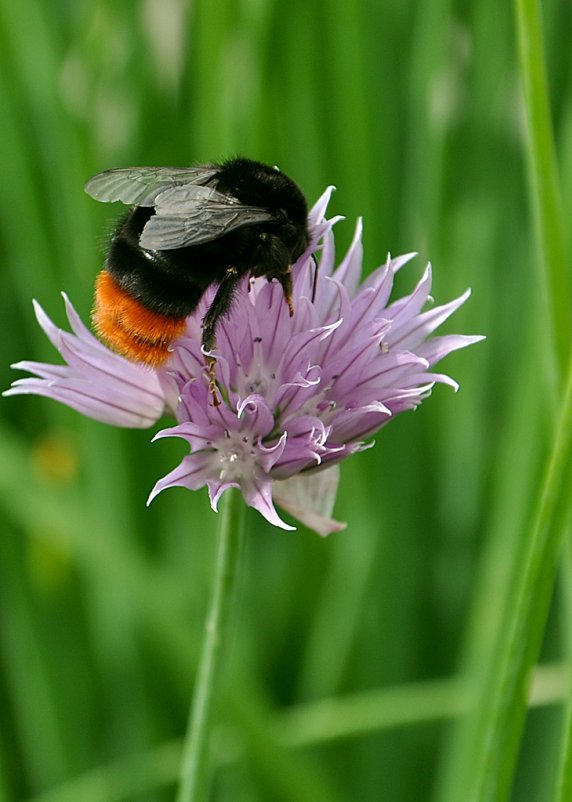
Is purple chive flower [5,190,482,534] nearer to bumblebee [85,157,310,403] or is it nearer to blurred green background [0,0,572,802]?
bumblebee [85,157,310,403]

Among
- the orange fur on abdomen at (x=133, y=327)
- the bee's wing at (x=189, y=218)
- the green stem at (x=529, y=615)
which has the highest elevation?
the bee's wing at (x=189, y=218)

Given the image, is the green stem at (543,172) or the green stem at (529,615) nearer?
the green stem at (529,615)

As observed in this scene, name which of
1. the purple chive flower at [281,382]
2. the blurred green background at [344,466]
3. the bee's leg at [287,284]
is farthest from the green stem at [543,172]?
the blurred green background at [344,466]

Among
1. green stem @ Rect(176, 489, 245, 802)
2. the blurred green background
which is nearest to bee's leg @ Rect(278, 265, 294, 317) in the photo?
green stem @ Rect(176, 489, 245, 802)

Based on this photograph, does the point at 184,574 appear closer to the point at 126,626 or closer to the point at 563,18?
the point at 126,626

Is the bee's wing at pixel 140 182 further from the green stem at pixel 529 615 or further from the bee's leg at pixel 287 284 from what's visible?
the green stem at pixel 529 615

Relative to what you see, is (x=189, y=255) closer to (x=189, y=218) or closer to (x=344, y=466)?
(x=189, y=218)

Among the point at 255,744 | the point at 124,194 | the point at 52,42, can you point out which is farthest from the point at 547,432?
the point at 52,42
